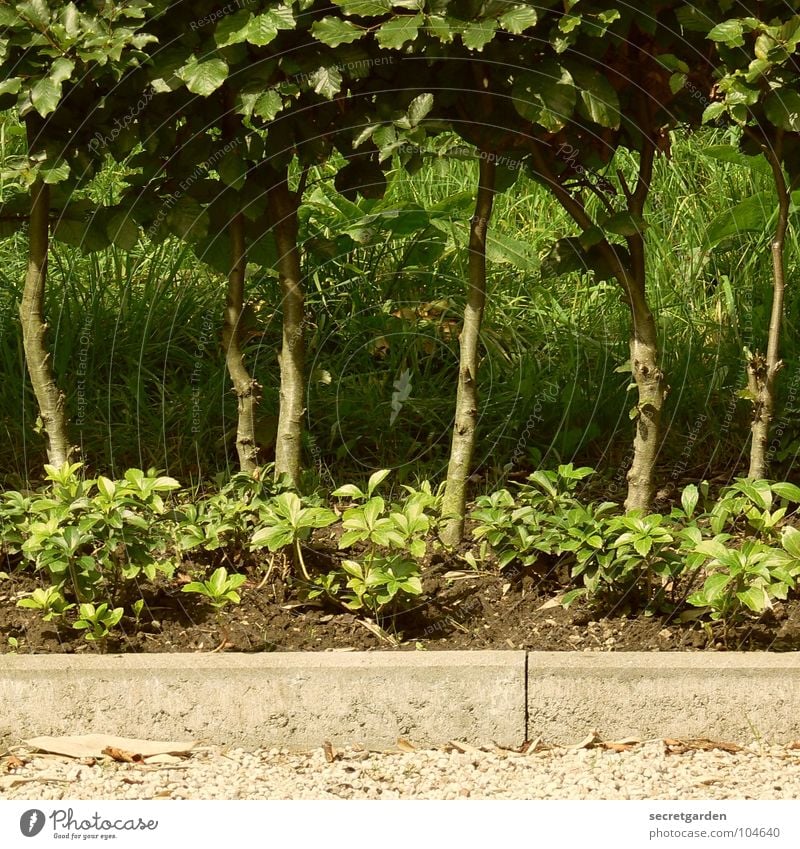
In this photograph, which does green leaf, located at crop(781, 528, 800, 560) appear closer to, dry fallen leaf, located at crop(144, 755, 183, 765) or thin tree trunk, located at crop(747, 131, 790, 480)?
thin tree trunk, located at crop(747, 131, 790, 480)

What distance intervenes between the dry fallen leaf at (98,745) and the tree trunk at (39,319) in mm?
1038

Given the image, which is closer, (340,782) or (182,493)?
(340,782)

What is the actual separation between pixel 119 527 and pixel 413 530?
0.81m

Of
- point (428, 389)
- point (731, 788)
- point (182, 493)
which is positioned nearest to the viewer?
point (731, 788)

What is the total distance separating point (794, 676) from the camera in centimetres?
303

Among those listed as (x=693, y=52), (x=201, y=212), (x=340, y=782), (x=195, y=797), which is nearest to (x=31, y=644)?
(x=195, y=797)

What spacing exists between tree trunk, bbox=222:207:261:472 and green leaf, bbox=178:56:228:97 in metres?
0.53

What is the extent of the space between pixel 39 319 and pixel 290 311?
0.80m

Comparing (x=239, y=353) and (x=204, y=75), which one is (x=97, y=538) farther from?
(x=204, y=75)

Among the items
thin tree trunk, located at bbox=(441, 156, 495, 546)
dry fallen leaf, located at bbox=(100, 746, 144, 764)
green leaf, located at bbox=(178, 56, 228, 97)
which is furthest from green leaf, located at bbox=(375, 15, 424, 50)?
dry fallen leaf, located at bbox=(100, 746, 144, 764)

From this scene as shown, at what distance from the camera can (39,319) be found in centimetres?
380

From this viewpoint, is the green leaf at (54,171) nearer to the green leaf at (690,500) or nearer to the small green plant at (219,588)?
the small green plant at (219,588)

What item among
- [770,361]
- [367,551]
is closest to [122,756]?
[367,551]

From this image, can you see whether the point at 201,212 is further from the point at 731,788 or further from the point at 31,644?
the point at 731,788
